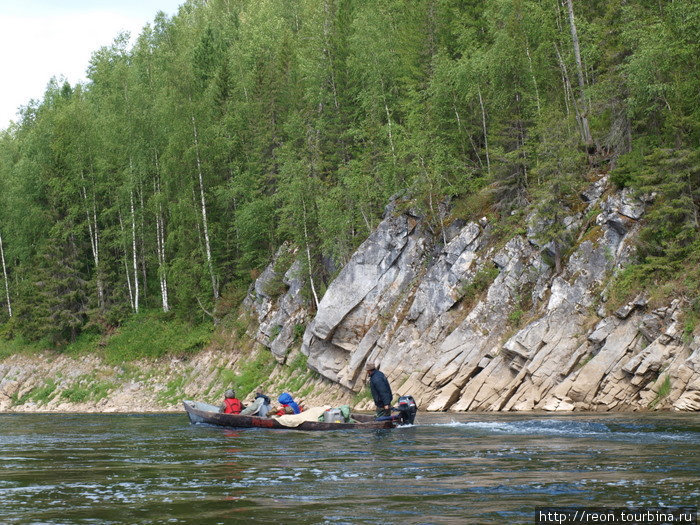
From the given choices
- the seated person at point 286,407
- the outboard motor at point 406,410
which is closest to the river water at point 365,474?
the outboard motor at point 406,410

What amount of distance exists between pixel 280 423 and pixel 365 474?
10.6m

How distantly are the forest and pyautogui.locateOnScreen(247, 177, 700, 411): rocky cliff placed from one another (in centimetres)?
115

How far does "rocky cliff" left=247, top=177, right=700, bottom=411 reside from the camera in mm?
22281

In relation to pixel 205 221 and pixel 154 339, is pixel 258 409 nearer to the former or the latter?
pixel 205 221

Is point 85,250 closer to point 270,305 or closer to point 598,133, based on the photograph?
point 270,305

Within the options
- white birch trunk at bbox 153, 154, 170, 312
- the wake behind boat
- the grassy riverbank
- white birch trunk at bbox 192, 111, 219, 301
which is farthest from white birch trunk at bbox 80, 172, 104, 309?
the wake behind boat

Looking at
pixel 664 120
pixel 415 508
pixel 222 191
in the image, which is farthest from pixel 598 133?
pixel 415 508

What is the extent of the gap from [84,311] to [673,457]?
44023 mm

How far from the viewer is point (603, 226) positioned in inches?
1064

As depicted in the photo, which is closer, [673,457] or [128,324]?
[673,457]

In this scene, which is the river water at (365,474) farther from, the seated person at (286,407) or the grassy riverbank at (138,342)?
the grassy riverbank at (138,342)

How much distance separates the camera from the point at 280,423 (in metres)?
21.0

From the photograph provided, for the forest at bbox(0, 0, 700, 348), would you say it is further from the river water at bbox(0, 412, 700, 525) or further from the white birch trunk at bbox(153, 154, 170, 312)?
the river water at bbox(0, 412, 700, 525)

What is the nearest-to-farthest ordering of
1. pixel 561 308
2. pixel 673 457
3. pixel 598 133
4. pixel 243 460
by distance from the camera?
pixel 673 457 < pixel 243 460 < pixel 561 308 < pixel 598 133
